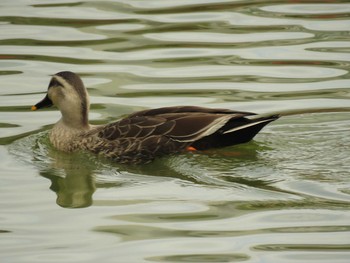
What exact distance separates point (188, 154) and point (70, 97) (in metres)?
1.43

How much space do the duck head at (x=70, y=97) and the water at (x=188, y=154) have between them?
390 millimetres

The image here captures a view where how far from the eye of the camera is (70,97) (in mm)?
11227

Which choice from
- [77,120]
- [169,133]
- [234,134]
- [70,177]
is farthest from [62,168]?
[234,134]

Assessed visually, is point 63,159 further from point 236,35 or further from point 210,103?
point 236,35

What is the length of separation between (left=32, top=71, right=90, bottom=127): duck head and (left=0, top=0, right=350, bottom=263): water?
0.39 meters

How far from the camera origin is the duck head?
1117cm

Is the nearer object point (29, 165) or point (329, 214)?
point (329, 214)

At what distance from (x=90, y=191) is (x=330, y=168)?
2.08 metres

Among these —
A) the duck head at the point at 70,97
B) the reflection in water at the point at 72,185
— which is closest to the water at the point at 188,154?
the reflection in water at the point at 72,185

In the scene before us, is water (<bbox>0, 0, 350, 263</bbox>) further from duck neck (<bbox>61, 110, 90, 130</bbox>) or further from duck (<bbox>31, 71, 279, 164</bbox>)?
duck neck (<bbox>61, 110, 90, 130</bbox>)

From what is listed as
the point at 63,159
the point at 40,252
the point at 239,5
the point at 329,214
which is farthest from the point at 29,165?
the point at 239,5

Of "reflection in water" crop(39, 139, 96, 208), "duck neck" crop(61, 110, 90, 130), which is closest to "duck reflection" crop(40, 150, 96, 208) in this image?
"reflection in water" crop(39, 139, 96, 208)

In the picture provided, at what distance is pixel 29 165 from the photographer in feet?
34.5

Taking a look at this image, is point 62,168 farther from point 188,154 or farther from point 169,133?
point 188,154
